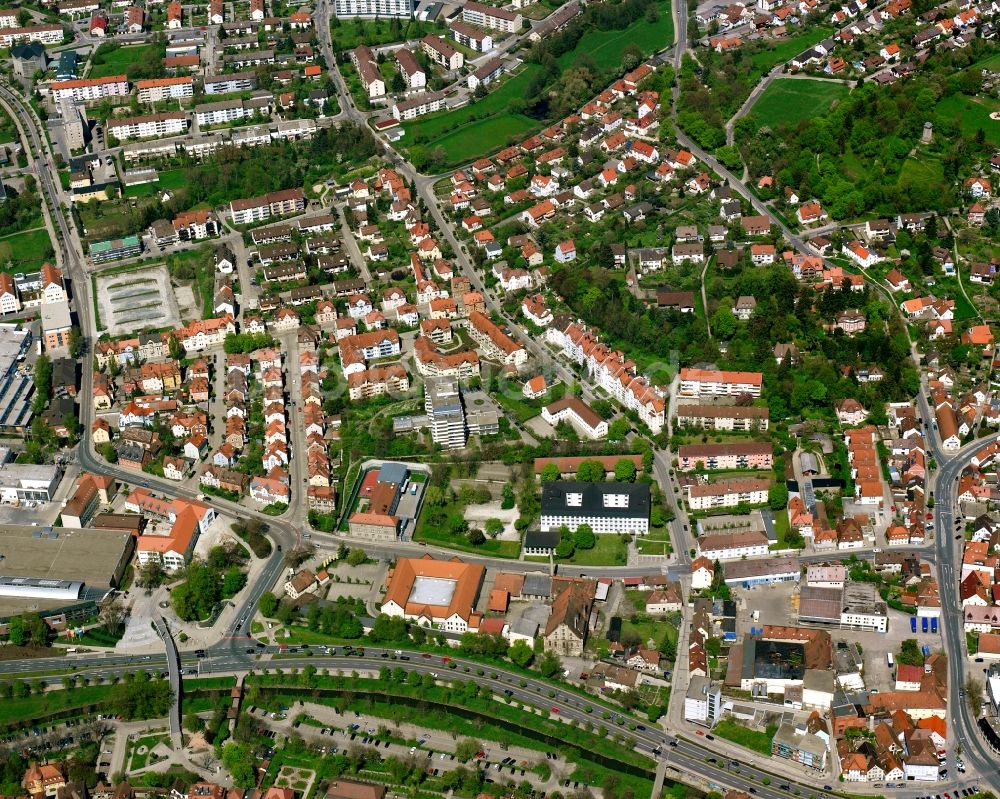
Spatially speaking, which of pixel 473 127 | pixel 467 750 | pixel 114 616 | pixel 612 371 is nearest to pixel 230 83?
pixel 473 127

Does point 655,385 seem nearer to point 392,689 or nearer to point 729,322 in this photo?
point 729,322

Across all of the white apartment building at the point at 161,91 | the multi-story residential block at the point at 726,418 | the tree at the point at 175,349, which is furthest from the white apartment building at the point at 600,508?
the white apartment building at the point at 161,91

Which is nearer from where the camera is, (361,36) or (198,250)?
(198,250)

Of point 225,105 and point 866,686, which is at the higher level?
point 225,105

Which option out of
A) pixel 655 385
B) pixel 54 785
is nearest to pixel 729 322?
pixel 655 385

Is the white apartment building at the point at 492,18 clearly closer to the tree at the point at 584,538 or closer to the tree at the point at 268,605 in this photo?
the tree at the point at 584,538

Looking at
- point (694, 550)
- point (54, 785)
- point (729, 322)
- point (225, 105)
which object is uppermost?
point (225, 105)

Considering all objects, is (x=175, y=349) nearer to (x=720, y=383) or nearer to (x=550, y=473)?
(x=550, y=473)
